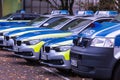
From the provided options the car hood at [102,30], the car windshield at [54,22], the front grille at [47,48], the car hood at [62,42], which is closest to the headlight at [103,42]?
the car hood at [102,30]

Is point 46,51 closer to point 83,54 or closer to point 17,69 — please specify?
point 17,69

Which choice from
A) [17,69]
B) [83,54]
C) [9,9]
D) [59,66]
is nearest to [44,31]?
[17,69]

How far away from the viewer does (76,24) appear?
11727mm

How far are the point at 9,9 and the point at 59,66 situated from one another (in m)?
26.4

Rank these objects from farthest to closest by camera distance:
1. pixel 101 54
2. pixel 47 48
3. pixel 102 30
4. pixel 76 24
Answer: pixel 76 24, pixel 47 48, pixel 102 30, pixel 101 54

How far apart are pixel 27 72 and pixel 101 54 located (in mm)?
3925

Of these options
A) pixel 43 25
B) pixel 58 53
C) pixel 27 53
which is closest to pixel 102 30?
pixel 58 53

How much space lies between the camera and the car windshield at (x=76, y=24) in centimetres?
1129

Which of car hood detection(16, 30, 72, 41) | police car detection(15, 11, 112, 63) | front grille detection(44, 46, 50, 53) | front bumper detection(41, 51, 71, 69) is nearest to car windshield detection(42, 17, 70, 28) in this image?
police car detection(15, 11, 112, 63)

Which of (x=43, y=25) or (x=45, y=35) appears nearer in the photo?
(x=45, y=35)

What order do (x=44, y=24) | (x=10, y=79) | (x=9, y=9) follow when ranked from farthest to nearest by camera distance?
(x=9, y=9)
(x=44, y=24)
(x=10, y=79)

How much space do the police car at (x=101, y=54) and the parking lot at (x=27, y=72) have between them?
7.71ft

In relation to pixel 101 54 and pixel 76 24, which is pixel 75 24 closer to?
pixel 76 24

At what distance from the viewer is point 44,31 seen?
12.5 metres
